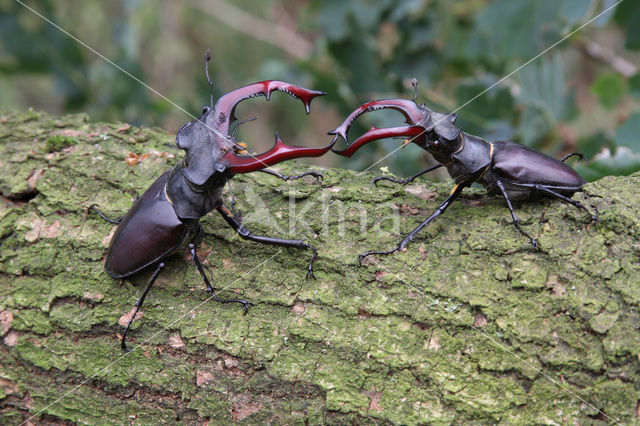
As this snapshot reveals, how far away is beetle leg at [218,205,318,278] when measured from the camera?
2.26m

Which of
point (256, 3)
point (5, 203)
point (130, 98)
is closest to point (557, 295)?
point (5, 203)

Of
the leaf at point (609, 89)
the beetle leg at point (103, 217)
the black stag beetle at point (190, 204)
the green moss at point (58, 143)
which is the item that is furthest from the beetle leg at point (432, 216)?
the leaf at point (609, 89)

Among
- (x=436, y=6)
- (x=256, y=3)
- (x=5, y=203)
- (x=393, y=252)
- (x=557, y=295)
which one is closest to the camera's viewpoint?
(x=557, y=295)

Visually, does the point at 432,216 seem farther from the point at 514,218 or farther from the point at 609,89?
the point at 609,89

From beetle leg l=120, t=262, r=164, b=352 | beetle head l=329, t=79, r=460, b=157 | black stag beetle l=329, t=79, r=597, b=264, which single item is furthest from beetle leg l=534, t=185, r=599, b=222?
beetle leg l=120, t=262, r=164, b=352

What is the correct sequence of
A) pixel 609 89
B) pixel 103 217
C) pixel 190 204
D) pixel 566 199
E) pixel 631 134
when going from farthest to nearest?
pixel 609 89 → pixel 631 134 → pixel 103 217 → pixel 190 204 → pixel 566 199

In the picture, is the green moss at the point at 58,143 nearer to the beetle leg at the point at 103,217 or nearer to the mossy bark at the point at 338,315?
Result: the mossy bark at the point at 338,315

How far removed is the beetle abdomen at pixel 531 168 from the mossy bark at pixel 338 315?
111mm

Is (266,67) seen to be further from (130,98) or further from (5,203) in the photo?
(5,203)

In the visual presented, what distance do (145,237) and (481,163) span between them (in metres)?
1.75

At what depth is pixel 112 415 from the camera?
2.11 m

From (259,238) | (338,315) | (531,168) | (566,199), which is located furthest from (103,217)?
(566,199)

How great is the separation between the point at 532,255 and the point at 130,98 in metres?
3.88

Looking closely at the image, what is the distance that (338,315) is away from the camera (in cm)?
206
